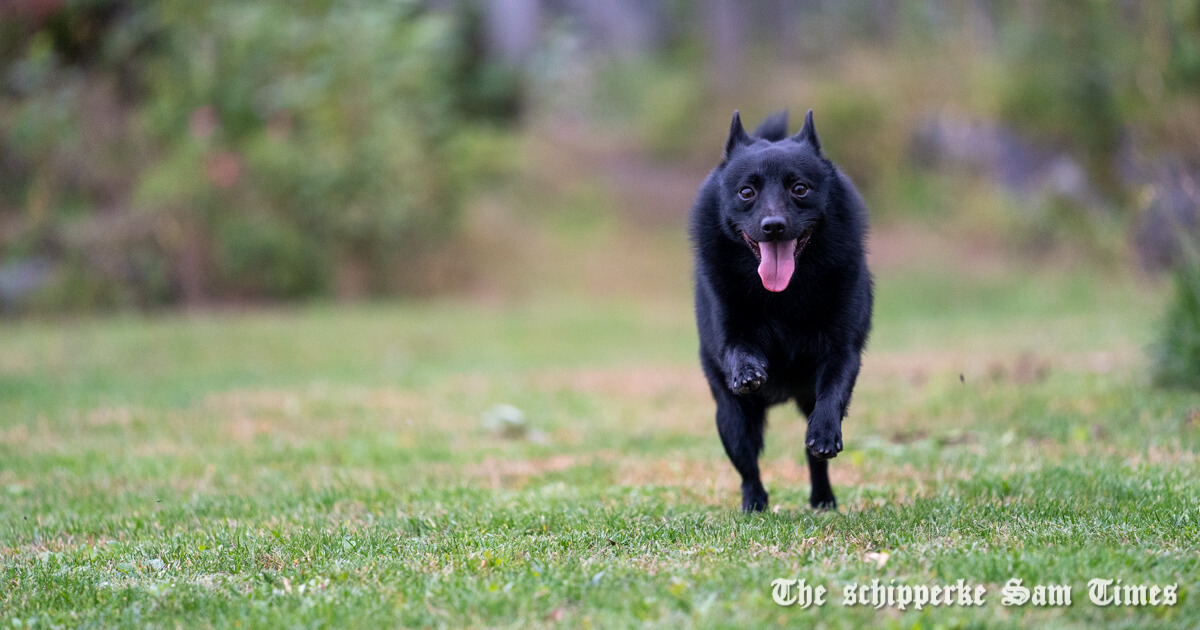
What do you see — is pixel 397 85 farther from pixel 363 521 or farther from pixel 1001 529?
pixel 1001 529

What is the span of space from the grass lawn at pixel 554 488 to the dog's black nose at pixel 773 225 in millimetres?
1270

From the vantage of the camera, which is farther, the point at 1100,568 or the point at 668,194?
the point at 668,194

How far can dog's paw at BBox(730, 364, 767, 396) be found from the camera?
4523 millimetres

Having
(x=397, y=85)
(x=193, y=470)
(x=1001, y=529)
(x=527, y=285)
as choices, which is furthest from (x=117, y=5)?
(x=1001, y=529)

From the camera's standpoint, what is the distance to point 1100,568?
3.77 m

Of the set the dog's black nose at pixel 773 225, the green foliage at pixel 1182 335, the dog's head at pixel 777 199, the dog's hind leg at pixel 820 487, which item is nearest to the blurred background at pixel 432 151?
the green foliage at pixel 1182 335

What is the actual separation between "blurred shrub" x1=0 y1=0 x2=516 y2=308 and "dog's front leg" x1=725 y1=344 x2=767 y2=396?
15.3 metres

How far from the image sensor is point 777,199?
4.66 m

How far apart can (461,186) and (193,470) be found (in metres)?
14.4

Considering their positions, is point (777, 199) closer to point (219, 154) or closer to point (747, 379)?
point (747, 379)

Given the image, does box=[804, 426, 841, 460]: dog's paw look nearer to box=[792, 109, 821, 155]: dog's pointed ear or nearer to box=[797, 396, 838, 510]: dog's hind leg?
box=[797, 396, 838, 510]: dog's hind leg

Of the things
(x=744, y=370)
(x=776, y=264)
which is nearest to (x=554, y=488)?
(x=744, y=370)

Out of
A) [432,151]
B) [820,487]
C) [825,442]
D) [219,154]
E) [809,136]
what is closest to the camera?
[825,442]

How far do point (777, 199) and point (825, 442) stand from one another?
1.05 metres
